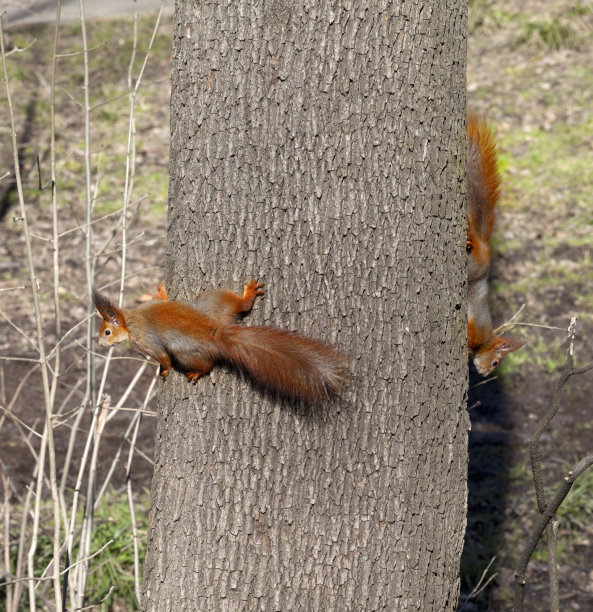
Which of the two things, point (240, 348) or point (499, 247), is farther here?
point (499, 247)

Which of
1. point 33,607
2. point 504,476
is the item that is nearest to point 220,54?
point 33,607

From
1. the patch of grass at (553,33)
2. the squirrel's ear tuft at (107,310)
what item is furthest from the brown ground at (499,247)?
the squirrel's ear tuft at (107,310)

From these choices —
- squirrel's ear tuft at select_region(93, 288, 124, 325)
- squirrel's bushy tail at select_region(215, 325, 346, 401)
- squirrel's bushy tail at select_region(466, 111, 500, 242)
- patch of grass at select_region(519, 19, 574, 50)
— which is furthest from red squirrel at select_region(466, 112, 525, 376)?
patch of grass at select_region(519, 19, 574, 50)

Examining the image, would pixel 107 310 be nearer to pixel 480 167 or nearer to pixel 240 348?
pixel 240 348

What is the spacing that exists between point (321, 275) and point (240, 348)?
29cm

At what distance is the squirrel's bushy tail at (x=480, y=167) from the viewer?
2768 mm

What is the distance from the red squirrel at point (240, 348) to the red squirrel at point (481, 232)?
113 cm

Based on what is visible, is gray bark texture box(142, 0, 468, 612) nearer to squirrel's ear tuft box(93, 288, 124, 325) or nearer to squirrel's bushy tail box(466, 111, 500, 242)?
squirrel's ear tuft box(93, 288, 124, 325)

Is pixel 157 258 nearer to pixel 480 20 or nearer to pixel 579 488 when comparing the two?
pixel 579 488

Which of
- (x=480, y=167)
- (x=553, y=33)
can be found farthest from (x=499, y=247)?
(x=553, y=33)

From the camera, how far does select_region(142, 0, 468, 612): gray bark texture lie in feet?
6.14

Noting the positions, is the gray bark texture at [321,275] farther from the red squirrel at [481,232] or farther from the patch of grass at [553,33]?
the patch of grass at [553,33]

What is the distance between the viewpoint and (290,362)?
1.89m

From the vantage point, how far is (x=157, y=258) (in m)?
5.54
